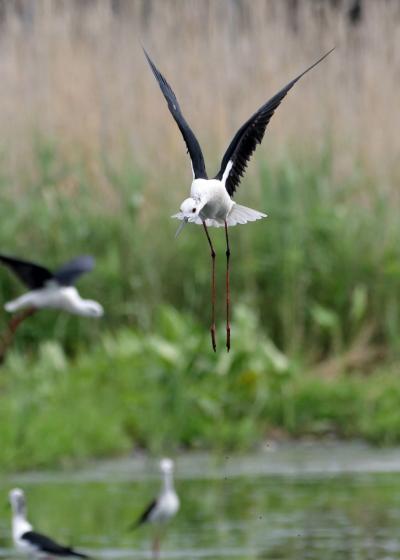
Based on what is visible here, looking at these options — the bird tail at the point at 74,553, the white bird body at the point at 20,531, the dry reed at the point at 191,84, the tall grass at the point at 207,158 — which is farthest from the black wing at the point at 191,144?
the dry reed at the point at 191,84

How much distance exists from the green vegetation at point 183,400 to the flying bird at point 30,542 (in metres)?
1.88

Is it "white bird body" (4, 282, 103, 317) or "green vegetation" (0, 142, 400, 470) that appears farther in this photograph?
"green vegetation" (0, 142, 400, 470)

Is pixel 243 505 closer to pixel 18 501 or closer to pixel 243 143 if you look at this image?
pixel 18 501

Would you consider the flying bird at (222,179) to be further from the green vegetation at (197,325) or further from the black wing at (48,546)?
the green vegetation at (197,325)

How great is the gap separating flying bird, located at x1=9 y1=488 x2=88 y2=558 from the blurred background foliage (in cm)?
186

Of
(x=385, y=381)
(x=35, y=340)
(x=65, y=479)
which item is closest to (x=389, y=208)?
(x=385, y=381)

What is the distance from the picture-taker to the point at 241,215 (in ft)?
18.5

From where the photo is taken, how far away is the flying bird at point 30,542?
7.77 m

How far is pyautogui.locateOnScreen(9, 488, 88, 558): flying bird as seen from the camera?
7.77 m

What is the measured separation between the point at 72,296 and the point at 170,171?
4355mm

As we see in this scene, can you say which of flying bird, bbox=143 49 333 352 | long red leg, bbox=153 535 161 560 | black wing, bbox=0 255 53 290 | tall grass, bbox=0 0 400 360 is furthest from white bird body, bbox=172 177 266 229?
tall grass, bbox=0 0 400 360

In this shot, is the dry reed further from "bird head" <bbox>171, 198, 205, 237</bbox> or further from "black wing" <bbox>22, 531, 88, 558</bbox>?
"bird head" <bbox>171, 198, 205, 237</bbox>

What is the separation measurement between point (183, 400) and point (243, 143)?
16.6ft

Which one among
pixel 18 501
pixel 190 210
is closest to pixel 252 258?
pixel 18 501
